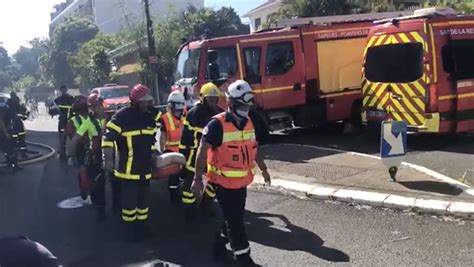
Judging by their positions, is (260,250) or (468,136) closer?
(260,250)

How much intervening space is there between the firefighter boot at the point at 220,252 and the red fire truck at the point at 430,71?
6.17m

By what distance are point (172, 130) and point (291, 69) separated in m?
5.71

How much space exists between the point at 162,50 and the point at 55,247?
32100mm

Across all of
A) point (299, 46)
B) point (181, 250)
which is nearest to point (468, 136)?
point (299, 46)

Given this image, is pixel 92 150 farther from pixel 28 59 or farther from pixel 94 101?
pixel 28 59

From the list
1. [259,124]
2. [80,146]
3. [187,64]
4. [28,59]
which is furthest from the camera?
[28,59]

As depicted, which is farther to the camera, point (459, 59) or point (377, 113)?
point (377, 113)

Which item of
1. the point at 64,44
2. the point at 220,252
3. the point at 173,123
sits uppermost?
the point at 64,44

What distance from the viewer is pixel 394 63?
1091 cm

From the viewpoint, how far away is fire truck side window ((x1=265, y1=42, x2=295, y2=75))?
12570 mm

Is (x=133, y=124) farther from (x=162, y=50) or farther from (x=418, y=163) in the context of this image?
(x=162, y=50)

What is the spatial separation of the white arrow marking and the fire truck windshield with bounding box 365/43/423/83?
284cm

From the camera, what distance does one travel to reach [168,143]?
767cm

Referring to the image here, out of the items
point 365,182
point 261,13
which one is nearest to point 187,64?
point 365,182
